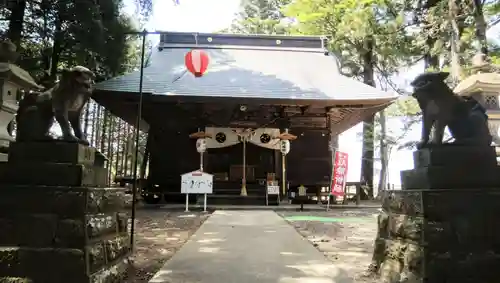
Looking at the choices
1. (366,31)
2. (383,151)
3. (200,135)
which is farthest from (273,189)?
(383,151)

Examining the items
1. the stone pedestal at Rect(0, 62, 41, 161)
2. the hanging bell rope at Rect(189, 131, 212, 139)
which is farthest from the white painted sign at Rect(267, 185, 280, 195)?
the stone pedestal at Rect(0, 62, 41, 161)

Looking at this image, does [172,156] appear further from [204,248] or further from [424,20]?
[424,20]

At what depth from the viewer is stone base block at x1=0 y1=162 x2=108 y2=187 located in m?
2.68

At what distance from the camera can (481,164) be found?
2736mm

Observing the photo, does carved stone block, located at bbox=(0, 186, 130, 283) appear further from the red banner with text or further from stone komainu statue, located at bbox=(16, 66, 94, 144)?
the red banner with text

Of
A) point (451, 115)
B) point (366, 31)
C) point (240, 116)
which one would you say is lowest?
point (451, 115)

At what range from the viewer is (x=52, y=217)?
2.60 metres

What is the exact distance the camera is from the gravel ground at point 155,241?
344 cm

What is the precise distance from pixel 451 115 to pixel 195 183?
25.0 feet

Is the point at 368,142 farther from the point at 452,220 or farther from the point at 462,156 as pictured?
the point at 452,220

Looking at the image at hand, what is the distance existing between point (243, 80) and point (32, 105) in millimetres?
9667

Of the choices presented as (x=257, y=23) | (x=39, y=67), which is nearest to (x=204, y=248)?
(x=39, y=67)

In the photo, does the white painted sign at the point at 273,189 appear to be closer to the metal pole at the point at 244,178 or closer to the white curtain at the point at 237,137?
the metal pole at the point at 244,178

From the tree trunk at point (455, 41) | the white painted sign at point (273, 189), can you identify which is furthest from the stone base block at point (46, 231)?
the tree trunk at point (455, 41)
